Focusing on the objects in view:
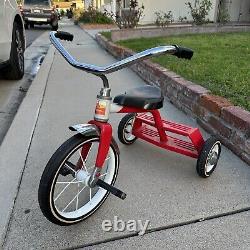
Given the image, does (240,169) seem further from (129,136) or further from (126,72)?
(126,72)

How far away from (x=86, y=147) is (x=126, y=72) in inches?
167

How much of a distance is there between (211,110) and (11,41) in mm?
3045

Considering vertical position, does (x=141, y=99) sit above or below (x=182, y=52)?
below

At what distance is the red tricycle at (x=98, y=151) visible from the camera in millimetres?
1900

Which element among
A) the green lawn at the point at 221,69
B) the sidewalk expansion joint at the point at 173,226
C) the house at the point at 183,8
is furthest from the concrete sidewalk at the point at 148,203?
the house at the point at 183,8

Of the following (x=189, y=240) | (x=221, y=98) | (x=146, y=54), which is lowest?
(x=189, y=240)

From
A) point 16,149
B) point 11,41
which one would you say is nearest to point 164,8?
point 11,41

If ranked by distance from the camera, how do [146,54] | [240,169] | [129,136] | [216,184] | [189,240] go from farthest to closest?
[129,136] < [240,169] < [216,184] < [189,240] < [146,54]

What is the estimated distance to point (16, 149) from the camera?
3.11 metres

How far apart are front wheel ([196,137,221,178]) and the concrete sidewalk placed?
0.08 meters

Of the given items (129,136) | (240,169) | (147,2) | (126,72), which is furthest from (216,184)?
(147,2)

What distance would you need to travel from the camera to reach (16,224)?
2.16 meters

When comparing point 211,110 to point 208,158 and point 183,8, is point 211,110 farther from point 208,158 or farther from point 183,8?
point 183,8

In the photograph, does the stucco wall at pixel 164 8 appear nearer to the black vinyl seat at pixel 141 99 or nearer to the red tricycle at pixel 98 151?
the red tricycle at pixel 98 151
